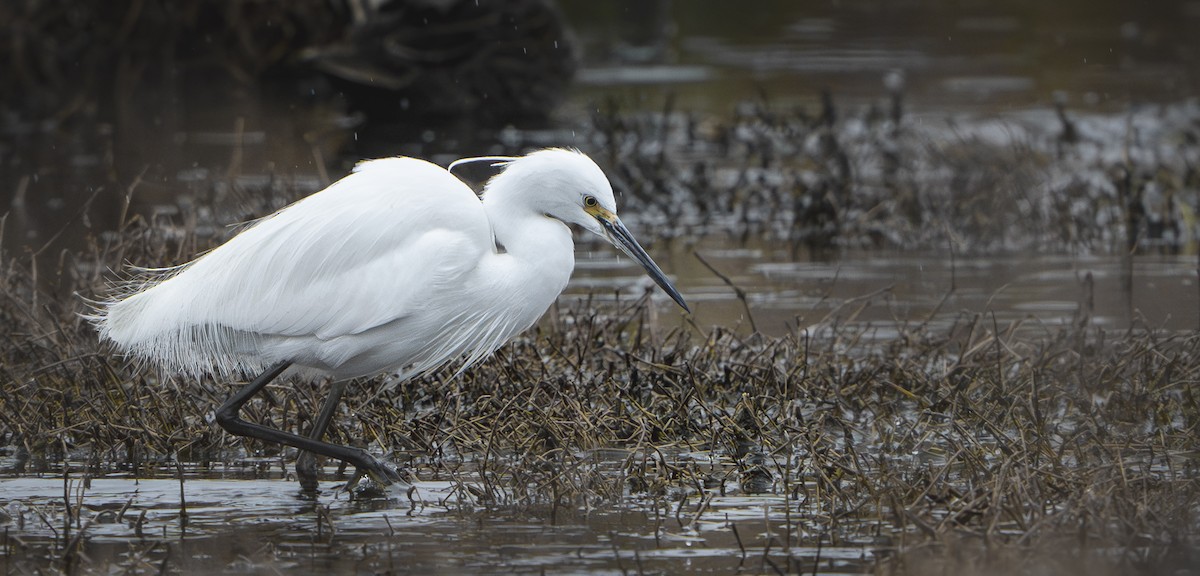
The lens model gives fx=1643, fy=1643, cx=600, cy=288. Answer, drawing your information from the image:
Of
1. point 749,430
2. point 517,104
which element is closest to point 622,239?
point 749,430

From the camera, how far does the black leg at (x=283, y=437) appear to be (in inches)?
193

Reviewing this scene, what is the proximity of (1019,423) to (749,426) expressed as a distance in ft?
2.83

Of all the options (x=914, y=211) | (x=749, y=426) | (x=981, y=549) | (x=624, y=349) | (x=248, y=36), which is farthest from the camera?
(x=248, y=36)

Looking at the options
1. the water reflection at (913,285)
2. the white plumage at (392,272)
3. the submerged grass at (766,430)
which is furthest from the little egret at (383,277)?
the water reflection at (913,285)

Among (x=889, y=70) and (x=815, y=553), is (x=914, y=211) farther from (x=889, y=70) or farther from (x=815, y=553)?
(x=889, y=70)

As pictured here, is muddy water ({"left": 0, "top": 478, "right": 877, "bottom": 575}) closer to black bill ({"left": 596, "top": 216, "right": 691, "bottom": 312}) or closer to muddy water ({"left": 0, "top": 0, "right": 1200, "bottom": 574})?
muddy water ({"left": 0, "top": 0, "right": 1200, "bottom": 574})

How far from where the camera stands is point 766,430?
205 inches

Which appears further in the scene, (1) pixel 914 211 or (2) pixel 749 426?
(1) pixel 914 211

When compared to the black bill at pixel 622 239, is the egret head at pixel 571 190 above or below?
above

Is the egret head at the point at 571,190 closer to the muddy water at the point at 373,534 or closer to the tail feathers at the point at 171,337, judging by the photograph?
the muddy water at the point at 373,534

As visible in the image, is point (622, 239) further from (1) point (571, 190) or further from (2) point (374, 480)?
(2) point (374, 480)

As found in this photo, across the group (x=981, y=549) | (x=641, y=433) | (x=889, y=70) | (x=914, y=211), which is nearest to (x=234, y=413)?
(x=641, y=433)

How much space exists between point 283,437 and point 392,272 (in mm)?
630

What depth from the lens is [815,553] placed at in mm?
4227
